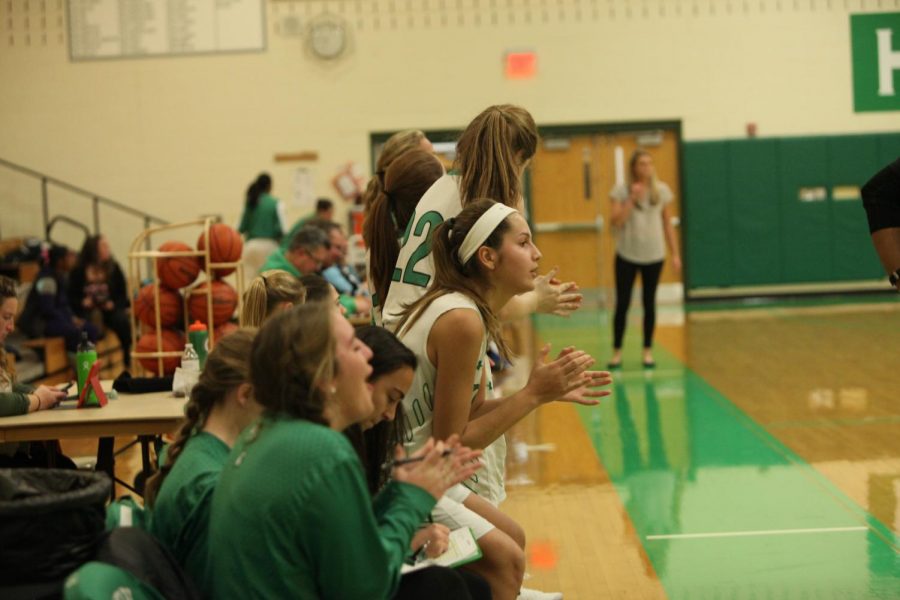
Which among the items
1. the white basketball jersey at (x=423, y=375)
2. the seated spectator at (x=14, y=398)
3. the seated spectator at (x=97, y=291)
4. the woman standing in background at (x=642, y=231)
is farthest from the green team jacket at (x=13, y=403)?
the seated spectator at (x=97, y=291)

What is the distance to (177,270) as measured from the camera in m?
6.38

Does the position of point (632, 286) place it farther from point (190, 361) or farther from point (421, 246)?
point (421, 246)

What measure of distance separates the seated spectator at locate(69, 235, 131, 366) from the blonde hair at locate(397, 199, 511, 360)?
763 centimetres

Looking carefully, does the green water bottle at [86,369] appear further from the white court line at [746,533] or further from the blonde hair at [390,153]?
the white court line at [746,533]

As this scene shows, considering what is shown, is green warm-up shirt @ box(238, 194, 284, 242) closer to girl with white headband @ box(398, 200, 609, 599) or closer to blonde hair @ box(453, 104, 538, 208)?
blonde hair @ box(453, 104, 538, 208)

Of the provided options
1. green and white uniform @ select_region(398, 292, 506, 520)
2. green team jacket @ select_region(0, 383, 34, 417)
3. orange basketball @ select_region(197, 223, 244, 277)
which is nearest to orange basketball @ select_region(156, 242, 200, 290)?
orange basketball @ select_region(197, 223, 244, 277)

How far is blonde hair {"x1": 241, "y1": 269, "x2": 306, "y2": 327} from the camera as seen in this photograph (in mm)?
4016

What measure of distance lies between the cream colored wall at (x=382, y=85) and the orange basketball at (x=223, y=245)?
7.63m

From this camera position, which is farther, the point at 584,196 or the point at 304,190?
the point at 584,196

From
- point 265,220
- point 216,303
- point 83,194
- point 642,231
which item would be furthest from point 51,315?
point 642,231

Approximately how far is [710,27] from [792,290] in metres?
3.45

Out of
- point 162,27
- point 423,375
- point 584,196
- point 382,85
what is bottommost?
point 423,375

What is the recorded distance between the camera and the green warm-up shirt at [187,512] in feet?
8.45

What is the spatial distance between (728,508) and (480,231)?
2610 mm
